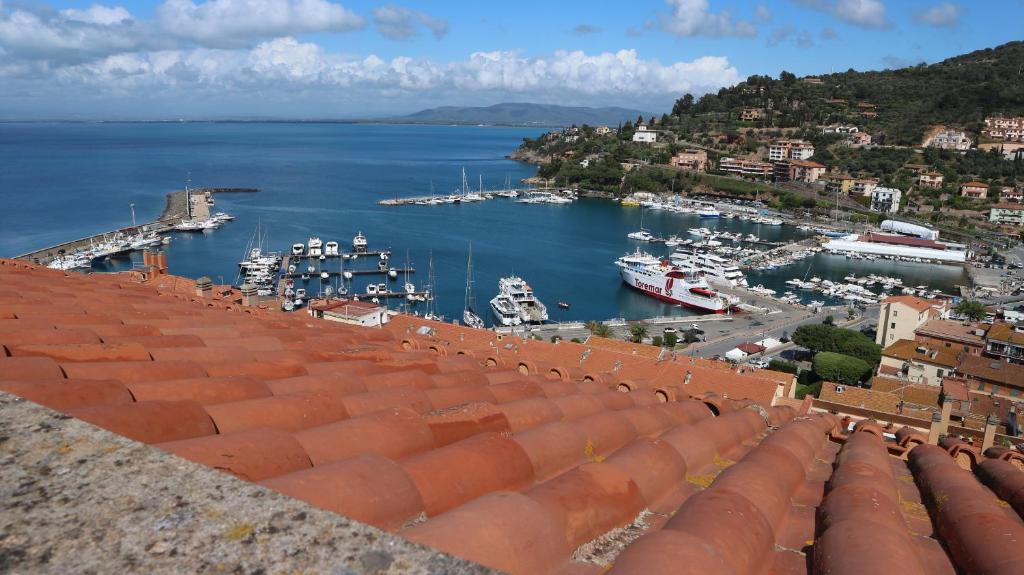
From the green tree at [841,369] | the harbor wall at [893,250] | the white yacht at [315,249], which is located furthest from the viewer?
the harbor wall at [893,250]

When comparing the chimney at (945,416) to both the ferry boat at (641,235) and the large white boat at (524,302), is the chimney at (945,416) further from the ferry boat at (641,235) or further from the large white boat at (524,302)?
the ferry boat at (641,235)

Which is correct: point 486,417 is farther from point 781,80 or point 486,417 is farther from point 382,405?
point 781,80

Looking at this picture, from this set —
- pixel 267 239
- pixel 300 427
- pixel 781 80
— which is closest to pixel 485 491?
pixel 300 427

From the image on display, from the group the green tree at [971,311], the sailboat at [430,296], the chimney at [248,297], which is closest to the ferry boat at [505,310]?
the sailboat at [430,296]

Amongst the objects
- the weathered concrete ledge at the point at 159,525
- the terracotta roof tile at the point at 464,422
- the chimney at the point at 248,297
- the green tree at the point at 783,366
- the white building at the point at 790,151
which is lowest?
the green tree at the point at 783,366

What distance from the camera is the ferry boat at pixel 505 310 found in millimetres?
31297

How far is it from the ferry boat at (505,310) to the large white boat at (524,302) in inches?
6.9

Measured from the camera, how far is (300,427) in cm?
250

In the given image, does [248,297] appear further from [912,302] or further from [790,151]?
[790,151]

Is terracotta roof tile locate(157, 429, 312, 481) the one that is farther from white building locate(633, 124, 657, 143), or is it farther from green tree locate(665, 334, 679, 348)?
white building locate(633, 124, 657, 143)

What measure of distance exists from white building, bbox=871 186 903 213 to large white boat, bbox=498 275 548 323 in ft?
162

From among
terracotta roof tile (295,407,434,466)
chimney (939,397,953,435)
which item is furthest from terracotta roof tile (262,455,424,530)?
chimney (939,397,953,435)

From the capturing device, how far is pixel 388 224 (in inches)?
2233

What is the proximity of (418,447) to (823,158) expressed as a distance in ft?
298
